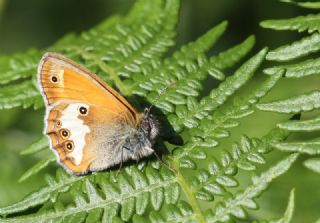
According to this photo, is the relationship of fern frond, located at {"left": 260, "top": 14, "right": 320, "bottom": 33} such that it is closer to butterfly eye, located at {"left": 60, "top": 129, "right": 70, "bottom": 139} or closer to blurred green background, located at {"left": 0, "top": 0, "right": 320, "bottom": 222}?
butterfly eye, located at {"left": 60, "top": 129, "right": 70, "bottom": 139}

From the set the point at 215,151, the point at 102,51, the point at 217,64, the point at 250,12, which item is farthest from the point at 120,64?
the point at 250,12

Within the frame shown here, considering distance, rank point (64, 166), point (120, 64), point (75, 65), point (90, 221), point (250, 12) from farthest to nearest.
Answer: point (250, 12)
point (120, 64)
point (75, 65)
point (64, 166)
point (90, 221)

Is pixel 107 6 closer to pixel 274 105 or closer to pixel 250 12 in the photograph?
pixel 250 12

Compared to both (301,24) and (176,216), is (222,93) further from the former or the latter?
(176,216)

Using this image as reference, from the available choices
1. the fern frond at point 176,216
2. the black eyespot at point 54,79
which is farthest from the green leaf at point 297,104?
the black eyespot at point 54,79

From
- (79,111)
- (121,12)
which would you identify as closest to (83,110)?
(79,111)

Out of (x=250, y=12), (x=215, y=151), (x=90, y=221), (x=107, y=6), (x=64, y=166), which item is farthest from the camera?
(x=107, y=6)
